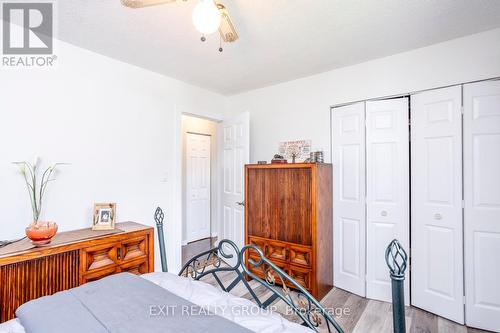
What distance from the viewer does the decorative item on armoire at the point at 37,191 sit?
1.79m

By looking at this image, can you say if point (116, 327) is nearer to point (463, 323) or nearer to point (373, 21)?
point (373, 21)

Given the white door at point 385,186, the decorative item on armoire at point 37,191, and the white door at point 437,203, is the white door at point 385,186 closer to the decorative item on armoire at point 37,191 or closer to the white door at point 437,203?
the white door at point 437,203

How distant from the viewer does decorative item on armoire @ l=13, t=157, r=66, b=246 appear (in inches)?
70.5

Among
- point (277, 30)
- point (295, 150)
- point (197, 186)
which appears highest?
point (277, 30)

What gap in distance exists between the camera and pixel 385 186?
8.43 ft

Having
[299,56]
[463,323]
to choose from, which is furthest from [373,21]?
[463,323]

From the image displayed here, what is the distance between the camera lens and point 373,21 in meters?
1.94

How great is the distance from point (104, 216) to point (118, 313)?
147cm

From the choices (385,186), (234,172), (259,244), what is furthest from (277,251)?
(385,186)

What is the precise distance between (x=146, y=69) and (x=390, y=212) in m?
3.05

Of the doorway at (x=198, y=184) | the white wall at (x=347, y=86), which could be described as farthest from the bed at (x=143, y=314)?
the doorway at (x=198, y=184)

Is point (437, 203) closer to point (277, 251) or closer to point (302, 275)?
point (302, 275)

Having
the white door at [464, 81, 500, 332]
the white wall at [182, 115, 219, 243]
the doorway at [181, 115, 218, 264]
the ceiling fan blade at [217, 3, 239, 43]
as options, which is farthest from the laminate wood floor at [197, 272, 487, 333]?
the ceiling fan blade at [217, 3, 239, 43]

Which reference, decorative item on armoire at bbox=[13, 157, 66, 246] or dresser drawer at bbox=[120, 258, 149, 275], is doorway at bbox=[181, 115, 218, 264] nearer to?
dresser drawer at bbox=[120, 258, 149, 275]
